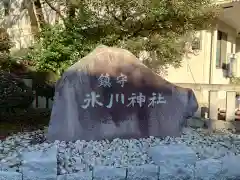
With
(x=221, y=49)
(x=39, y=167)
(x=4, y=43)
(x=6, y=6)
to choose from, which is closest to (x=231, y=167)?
(x=39, y=167)

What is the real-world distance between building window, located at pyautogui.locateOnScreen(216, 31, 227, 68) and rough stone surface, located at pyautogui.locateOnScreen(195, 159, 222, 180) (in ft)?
29.1

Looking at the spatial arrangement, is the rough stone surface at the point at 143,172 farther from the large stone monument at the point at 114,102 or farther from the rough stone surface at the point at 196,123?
the rough stone surface at the point at 196,123

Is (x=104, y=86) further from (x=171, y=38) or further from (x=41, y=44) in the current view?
(x=41, y=44)

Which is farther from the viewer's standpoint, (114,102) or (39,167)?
(114,102)

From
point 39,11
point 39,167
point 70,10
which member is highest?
point 39,11

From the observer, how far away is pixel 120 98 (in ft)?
16.4

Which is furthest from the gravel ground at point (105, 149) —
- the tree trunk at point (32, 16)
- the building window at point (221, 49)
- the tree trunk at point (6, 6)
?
the tree trunk at point (6, 6)

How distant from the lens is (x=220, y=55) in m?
12.9

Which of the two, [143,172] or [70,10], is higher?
[70,10]

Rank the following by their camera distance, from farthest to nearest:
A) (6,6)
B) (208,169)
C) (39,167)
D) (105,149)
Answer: (6,6), (105,149), (208,169), (39,167)

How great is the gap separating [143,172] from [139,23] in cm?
623

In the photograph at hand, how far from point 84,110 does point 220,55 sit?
922 centimetres

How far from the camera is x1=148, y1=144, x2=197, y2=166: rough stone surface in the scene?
4008mm

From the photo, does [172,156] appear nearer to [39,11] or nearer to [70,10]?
[70,10]
